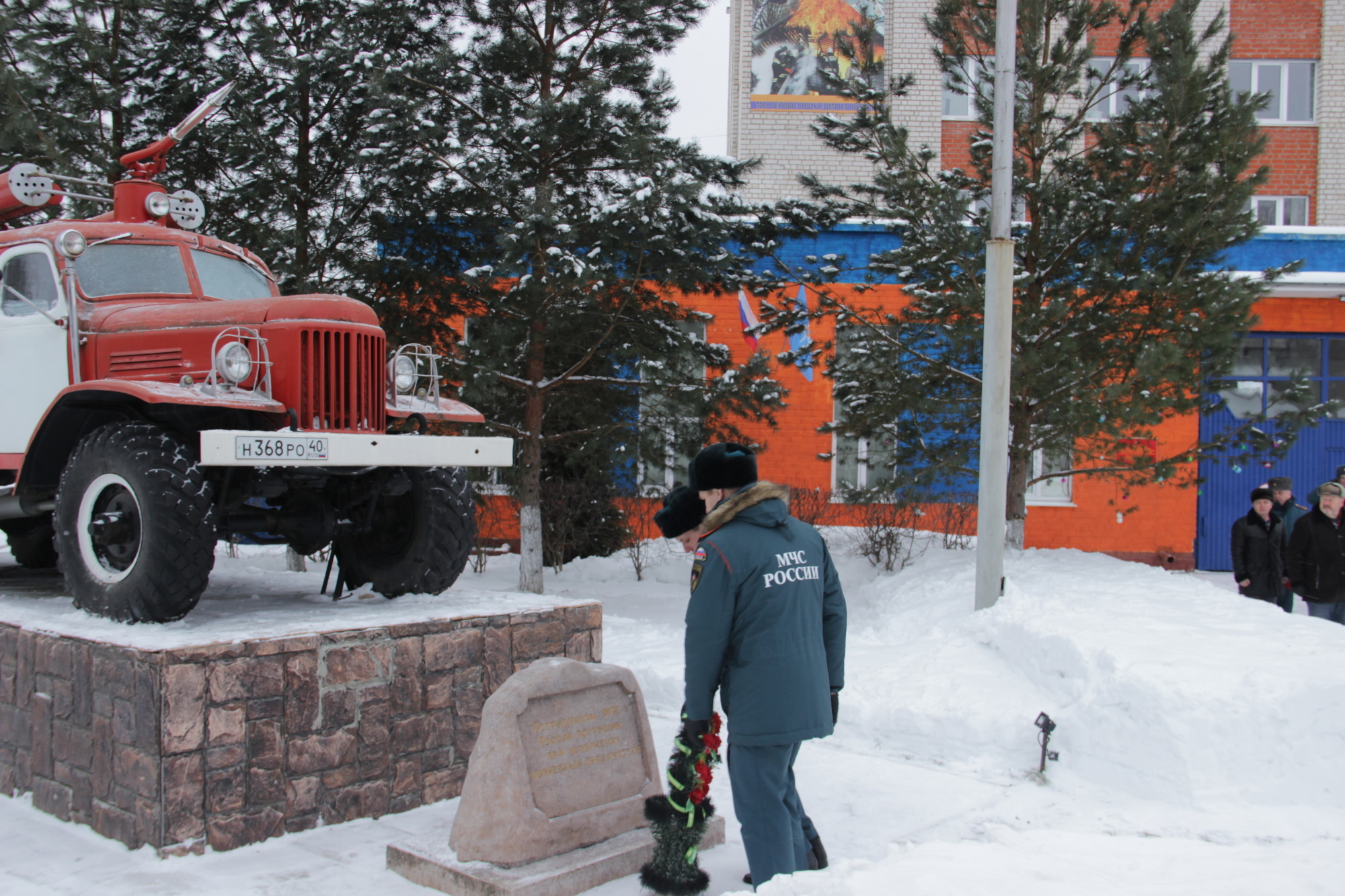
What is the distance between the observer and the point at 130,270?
5.93 m

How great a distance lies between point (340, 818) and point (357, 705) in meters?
0.51

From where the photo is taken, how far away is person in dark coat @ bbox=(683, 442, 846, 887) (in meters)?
3.66

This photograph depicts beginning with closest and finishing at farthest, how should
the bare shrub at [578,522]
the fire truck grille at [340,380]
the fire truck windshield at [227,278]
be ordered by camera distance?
1. the fire truck grille at [340,380]
2. the fire truck windshield at [227,278]
3. the bare shrub at [578,522]

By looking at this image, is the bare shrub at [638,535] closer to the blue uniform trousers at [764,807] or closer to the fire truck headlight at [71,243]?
the fire truck headlight at [71,243]

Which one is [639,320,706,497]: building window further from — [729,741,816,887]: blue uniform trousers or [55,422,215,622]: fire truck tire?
[729,741,816,887]: blue uniform trousers

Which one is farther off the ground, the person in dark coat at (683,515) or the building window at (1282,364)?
the building window at (1282,364)

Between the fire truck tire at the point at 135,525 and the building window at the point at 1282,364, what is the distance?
46.3 feet

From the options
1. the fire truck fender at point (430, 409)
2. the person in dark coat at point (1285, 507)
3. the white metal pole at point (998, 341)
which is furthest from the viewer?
the person in dark coat at point (1285, 507)

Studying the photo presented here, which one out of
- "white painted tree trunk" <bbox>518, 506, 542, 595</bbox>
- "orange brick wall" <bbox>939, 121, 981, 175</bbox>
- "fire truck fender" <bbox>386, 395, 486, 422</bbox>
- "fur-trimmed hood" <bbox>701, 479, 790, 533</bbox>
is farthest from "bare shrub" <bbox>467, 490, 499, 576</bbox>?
"orange brick wall" <bbox>939, 121, 981, 175</bbox>

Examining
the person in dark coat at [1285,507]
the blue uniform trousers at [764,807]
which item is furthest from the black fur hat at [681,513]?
the person in dark coat at [1285,507]

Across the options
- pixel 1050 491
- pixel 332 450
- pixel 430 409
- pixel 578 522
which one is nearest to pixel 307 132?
pixel 578 522

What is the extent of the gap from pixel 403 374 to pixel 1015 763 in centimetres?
415

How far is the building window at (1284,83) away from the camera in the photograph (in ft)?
63.2

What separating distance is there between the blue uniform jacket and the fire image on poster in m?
18.1
